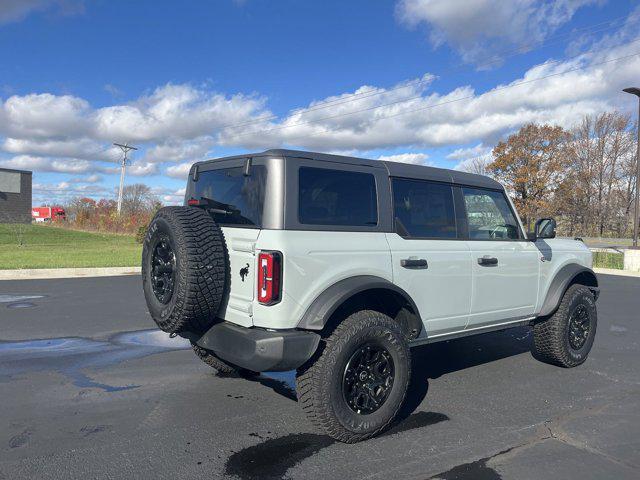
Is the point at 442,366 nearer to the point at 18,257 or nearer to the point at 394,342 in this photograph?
the point at 394,342

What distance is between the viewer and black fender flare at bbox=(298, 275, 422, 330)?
335cm

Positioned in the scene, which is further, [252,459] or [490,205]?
[490,205]

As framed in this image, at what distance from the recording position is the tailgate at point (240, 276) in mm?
3443

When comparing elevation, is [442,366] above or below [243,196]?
below

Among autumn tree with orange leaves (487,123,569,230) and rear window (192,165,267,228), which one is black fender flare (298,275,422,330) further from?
autumn tree with orange leaves (487,123,569,230)

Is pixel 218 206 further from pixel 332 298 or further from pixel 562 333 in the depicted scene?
pixel 562 333

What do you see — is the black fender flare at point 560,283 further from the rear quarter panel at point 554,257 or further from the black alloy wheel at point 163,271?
the black alloy wheel at point 163,271

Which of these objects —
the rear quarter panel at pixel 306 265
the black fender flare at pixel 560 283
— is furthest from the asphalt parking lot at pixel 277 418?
the rear quarter panel at pixel 306 265

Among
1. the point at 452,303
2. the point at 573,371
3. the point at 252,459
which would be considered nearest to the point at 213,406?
the point at 252,459

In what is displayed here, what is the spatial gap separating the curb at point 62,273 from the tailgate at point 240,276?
433 inches

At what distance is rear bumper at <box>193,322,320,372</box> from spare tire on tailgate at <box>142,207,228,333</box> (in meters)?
0.29

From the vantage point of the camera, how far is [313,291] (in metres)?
3.44

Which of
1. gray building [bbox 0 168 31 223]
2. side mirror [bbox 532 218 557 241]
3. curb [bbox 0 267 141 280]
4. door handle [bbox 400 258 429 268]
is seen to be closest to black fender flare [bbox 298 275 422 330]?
door handle [bbox 400 258 429 268]

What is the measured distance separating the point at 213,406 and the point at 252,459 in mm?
1033
